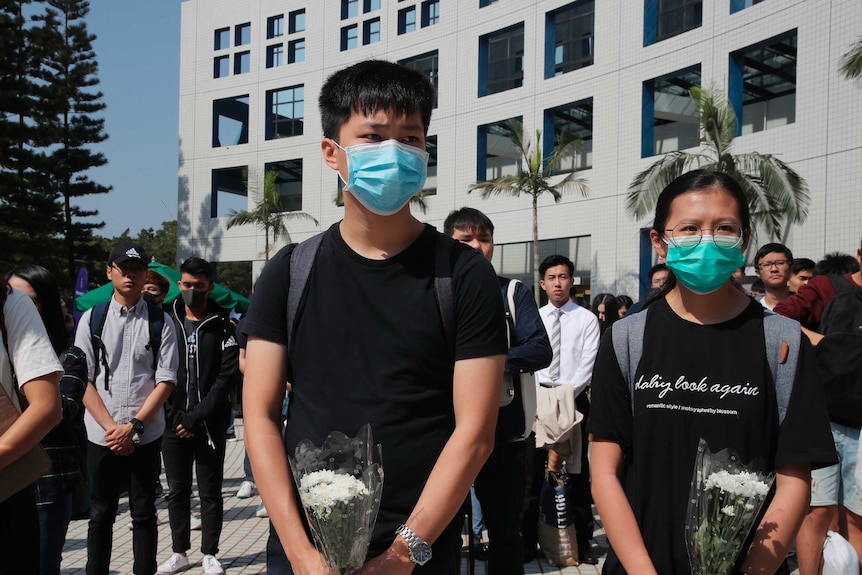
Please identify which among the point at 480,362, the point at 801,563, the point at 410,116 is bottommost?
the point at 801,563

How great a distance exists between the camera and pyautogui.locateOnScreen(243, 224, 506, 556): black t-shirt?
2.10 meters

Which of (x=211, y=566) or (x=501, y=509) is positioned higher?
(x=501, y=509)

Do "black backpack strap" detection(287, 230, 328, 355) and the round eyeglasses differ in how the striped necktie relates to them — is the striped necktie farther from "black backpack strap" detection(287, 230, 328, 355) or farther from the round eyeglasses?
"black backpack strap" detection(287, 230, 328, 355)

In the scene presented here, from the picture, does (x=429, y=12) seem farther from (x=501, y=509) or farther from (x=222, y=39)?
(x=501, y=509)

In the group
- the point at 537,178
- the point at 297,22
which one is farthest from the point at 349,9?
the point at 537,178

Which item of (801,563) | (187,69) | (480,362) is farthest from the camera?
(187,69)

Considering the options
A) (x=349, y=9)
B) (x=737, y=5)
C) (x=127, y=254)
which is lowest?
(x=127, y=254)

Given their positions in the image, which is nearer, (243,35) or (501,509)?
(501,509)

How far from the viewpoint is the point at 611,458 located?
7.78 feet

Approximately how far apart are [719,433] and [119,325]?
422 centimetres

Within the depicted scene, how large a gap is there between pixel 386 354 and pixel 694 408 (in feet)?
3.14

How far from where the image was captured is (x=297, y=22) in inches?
1427

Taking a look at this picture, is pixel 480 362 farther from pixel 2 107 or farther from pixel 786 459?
pixel 2 107

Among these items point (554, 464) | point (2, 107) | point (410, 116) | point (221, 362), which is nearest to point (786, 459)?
point (410, 116)
